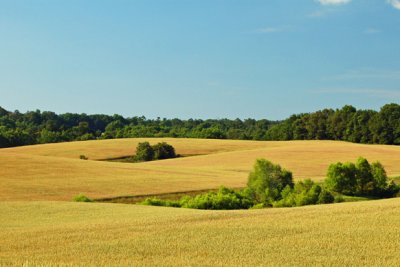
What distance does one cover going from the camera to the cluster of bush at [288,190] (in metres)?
41.2

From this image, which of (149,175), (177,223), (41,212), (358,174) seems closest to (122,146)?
(149,175)

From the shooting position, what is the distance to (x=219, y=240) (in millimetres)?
16812

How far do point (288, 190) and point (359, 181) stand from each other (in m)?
10.1

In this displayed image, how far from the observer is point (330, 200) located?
150 feet

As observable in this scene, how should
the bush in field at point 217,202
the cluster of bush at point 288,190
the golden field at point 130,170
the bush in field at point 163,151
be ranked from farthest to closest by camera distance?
the bush in field at point 163,151, the golden field at point 130,170, the cluster of bush at point 288,190, the bush in field at point 217,202

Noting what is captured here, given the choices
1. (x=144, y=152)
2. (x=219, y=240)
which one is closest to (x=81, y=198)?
(x=219, y=240)

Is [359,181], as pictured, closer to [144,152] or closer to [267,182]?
[267,182]

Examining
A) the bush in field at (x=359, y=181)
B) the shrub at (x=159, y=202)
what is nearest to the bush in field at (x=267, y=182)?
the bush in field at (x=359, y=181)

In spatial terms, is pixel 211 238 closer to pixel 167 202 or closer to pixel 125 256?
pixel 125 256

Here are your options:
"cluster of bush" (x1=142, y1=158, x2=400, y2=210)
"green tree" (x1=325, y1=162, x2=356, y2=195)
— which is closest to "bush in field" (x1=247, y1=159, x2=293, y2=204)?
"cluster of bush" (x1=142, y1=158, x2=400, y2=210)

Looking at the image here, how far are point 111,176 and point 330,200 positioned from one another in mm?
21267

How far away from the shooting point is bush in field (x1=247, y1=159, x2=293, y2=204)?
4775cm

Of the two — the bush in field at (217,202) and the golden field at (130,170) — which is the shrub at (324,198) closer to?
the bush in field at (217,202)

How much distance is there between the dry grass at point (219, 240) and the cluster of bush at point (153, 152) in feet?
216
